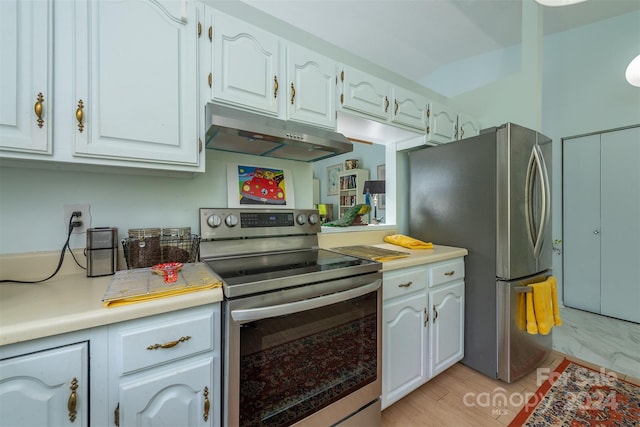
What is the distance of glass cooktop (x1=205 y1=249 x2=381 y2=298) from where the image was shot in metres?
0.95

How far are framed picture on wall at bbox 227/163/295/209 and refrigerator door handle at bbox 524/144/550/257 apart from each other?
1.61 metres

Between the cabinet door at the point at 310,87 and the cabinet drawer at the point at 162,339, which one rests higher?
the cabinet door at the point at 310,87

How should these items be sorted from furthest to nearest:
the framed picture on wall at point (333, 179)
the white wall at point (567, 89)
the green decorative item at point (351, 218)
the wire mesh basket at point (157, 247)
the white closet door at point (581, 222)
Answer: the framed picture on wall at point (333, 179) < the white closet door at point (581, 222) < the white wall at point (567, 89) < the green decorative item at point (351, 218) < the wire mesh basket at point (157, 247)

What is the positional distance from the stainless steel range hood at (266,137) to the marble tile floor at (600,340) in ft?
8.34

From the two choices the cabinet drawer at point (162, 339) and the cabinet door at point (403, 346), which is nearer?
the cabinet drawer at point (162, 339)

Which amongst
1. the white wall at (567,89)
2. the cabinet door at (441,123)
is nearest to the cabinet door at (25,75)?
the cabinet door at (441,123)

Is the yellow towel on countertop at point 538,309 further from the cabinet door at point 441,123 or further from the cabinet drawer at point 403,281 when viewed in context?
the cabinet door at point 441,123

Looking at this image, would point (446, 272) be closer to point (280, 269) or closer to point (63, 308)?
point (280, 269)

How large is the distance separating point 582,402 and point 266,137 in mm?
2380

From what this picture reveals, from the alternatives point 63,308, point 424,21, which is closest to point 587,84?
point 424,21

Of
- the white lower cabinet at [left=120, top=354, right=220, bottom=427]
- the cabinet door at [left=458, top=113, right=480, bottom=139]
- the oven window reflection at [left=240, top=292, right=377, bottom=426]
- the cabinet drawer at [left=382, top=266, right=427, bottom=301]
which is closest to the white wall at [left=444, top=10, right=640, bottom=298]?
the cabinet door at [left=458, top=113, right=480, bottom=139]

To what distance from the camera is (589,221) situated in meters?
2.93

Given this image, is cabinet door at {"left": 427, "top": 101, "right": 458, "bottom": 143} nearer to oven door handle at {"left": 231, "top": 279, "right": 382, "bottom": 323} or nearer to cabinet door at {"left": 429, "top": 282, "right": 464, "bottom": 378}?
cabinet door at {"left": 429, "top": 282, "right": 464, "bottom": 378}

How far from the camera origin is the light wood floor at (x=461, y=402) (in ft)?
4.74
